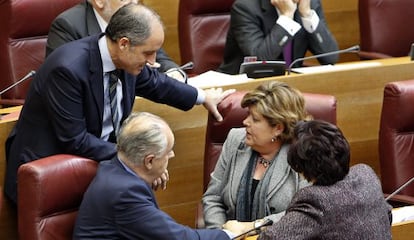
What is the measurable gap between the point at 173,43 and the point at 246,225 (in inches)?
67.1

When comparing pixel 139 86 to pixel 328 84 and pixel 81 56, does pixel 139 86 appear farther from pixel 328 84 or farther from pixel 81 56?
pixel 328 84

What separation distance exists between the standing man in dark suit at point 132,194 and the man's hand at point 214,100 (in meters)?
0.47

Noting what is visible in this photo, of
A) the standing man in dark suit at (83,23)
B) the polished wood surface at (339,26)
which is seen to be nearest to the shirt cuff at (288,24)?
the standing man in dark suit at (83,23)

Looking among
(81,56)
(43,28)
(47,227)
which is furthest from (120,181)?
(43,28)

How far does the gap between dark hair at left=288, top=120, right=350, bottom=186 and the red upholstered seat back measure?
474 mm

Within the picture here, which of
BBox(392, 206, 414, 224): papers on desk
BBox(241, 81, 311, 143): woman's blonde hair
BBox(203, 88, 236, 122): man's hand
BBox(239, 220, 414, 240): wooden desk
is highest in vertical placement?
BBox(241, 81, 311, 143): woman's blonde hair

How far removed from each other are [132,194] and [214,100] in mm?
608

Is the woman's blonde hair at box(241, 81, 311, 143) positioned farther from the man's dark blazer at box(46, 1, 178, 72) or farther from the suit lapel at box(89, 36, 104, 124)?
the man's dark blazer at box(46, 1, 178, 72)

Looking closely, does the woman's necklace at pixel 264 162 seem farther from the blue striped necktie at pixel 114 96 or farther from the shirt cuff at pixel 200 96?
the blue striped necktie at pixel 114 96

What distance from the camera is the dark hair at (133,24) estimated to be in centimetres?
212

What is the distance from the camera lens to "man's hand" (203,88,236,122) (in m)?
2.42

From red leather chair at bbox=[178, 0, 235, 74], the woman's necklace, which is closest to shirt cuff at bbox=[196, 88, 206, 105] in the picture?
the woman's necklace

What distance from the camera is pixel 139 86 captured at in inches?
93.4

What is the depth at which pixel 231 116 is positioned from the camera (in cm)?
242
